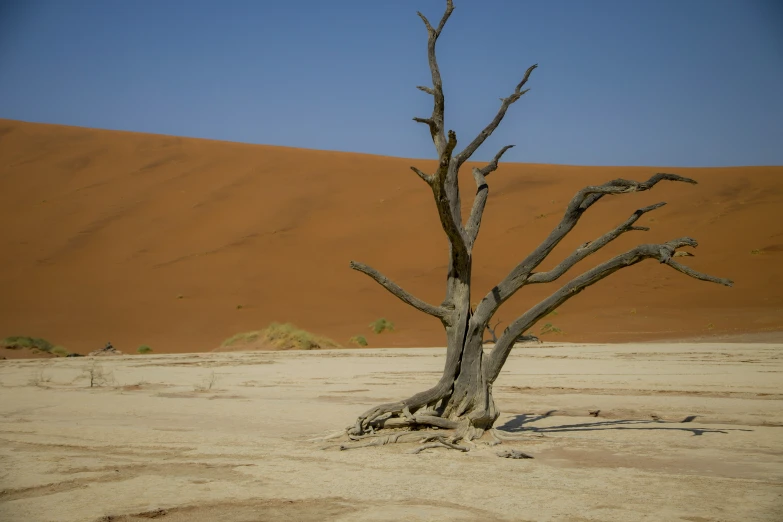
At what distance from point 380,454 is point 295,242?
31.5 meters

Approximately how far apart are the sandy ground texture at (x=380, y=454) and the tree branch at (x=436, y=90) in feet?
9.86

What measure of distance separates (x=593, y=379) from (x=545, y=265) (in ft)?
61.5

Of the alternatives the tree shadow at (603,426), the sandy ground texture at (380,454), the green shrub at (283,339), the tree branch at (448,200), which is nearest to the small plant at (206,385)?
the sandy ground texture at (380,454)

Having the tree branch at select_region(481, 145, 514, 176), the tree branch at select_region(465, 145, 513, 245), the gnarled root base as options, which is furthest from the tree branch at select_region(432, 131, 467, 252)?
the gnarled root base

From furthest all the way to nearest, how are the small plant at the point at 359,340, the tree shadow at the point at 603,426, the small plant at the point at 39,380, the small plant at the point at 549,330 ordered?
1. the small plant at the point at 549,330
2. the small plant at the point at 359,340
3. the small plant at the point at 39,380
4. the tree shadow at the point at 603,426

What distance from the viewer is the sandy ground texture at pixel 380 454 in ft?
15.7

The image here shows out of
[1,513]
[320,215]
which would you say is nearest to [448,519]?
[1,513]

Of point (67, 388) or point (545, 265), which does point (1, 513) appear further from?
point (545, 265)

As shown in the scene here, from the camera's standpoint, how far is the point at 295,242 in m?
37.7

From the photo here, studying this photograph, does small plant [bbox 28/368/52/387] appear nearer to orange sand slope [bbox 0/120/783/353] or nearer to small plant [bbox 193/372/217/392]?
small plant [bbox 193/372/217/392]

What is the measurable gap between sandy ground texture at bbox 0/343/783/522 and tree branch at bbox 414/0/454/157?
9.86 feet

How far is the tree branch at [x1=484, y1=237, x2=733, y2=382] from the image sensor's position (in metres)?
6.88

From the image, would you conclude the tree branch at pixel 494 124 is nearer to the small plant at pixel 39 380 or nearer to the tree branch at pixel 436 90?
the tree branch at pixel 436 90

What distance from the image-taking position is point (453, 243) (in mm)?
7191
